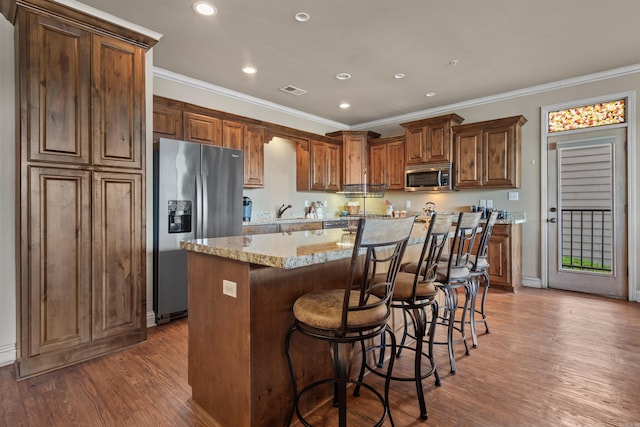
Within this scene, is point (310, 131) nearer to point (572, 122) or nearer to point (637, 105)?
point (572, 122)

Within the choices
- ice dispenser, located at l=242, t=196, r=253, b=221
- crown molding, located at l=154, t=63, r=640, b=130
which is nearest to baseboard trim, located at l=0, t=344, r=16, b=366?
ice dispenser, located at l=242, t=196, r=253, b=221

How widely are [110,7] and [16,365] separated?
2704mm

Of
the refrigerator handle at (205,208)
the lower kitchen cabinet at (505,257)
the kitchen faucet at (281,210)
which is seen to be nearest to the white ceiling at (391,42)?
the refrigerator handle at (205,208)

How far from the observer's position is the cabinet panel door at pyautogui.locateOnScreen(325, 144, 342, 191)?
19.0 feet

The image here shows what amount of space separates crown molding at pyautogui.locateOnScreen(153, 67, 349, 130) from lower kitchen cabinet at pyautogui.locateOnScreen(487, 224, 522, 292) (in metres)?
3.44

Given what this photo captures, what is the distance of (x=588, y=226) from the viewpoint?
165 inches

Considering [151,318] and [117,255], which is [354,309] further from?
[151,318]

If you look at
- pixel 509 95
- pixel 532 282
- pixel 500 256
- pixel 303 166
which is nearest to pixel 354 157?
pixel 303 166

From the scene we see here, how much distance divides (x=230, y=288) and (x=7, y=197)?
2019mm

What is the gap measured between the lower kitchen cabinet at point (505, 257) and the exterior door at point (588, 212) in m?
0.53

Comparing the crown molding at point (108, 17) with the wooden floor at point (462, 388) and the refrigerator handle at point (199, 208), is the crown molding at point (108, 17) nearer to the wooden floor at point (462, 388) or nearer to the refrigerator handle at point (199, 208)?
the refrigerator handle at point (199, 208)

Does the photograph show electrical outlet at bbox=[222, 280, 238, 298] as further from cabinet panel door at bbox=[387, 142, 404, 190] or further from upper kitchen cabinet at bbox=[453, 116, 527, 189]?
cabinet panel door at bbox=[387, 142, 404, 190]

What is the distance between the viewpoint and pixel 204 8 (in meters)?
2.67

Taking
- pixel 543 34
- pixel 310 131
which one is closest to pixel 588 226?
pixel 543 34
